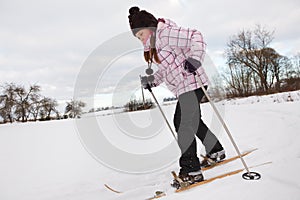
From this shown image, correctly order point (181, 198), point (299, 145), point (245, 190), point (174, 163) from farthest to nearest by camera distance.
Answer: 1. point (174, 163)
2. point (299, 145)
3. point (181, 198)
4. point (245, 190)

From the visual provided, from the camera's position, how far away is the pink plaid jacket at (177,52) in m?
1.75

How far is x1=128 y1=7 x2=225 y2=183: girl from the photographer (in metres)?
1.75

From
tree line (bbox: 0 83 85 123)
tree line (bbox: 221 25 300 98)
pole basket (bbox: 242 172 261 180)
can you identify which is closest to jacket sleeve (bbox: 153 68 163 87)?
pole basket (bbox: 242 172 261 180)

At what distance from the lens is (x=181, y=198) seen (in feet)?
4.73

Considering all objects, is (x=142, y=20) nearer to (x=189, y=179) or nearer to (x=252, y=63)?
(x=189, y=179)

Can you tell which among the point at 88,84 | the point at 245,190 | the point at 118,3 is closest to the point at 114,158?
the point at 88,84

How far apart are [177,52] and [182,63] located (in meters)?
0.11

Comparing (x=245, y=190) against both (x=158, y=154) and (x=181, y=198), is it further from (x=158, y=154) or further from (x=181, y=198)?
(x=158, y=154)

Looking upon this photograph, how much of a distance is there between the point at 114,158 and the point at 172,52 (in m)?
2.05

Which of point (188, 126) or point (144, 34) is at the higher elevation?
point (144, 34)

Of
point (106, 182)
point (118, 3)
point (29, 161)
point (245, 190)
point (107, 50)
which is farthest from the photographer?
point (118, 3)

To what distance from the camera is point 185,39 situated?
69.2 inches

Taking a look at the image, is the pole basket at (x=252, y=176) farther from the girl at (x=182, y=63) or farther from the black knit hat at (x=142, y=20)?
the black knit hat at (x=142, y=20)

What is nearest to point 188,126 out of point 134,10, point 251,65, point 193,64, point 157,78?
point 193,64
